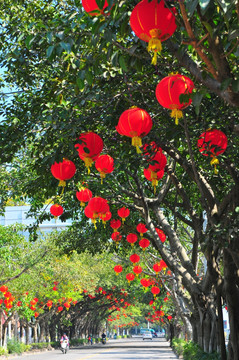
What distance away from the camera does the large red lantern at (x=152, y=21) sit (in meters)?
3.60

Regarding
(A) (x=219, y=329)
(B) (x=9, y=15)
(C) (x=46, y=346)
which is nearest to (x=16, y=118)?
(B) (x=9, y=15)

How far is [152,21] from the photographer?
11.9 feet

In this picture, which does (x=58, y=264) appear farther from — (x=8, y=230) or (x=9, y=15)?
(x=9, y=15)

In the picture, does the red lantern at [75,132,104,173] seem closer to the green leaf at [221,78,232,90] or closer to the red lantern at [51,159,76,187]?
the red lantern at [51,159,76,187]

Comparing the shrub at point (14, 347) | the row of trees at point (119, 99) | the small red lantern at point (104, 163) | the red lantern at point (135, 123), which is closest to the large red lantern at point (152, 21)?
the row of trees at point (119, 99)

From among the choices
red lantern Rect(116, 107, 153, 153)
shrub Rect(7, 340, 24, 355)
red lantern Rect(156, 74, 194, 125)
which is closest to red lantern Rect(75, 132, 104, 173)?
red lantern Rect(116, 107, 153, 153)

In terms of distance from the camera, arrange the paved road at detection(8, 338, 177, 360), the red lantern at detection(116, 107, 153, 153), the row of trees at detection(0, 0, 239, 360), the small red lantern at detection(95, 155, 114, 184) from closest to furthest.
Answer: the row of trees at detection(0, 0, 239, 360)
the red lantern at detection(116, 107, 153, 153)
the small red lantern at detection(95, 155, 114, 184)
the paved road at detection(8, 338, 177, 360)

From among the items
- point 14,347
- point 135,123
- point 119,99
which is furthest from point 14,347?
point 135,123

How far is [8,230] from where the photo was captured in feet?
61.1

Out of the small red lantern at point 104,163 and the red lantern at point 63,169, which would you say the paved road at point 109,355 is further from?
the red lantern at point 63,169

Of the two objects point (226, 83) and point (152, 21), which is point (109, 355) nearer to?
point (226, 83)

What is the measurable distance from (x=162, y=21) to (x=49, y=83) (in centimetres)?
427

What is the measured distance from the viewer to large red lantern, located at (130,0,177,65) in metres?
3.60

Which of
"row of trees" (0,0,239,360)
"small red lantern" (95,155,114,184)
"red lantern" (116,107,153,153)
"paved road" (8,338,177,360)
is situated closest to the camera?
"row of trees" (0,0,239,360)
